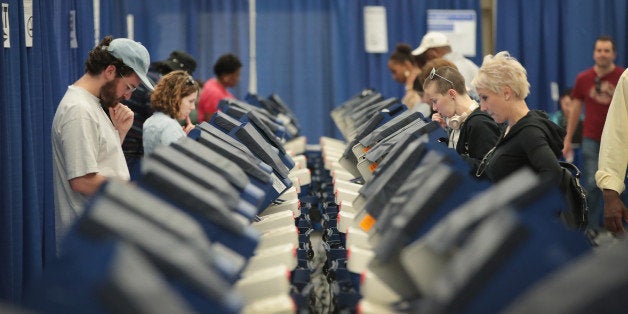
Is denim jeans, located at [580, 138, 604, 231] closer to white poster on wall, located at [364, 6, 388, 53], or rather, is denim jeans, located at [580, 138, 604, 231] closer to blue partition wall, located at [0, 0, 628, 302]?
blue partition wall, located at [0, 0, 628, 302]

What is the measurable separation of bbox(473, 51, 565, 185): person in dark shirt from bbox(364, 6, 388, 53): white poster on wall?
6.21 m

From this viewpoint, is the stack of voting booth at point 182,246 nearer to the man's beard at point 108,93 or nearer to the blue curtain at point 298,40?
the man's beard at point 108,93

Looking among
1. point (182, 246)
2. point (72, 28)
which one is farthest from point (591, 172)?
point (182, 246)

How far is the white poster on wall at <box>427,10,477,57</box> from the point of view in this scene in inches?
366

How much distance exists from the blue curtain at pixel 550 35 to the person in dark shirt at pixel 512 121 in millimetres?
6272

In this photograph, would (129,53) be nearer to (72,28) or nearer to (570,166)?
(570,166)

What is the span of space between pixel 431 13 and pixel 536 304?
8.16 m

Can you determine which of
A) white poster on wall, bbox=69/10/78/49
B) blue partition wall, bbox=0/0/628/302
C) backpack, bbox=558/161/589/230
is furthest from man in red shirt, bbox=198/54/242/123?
backpack, bbox=558/161/589/230

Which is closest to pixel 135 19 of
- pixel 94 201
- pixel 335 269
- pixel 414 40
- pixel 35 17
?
pixel 414 40

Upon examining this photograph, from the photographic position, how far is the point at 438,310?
149 centimetres

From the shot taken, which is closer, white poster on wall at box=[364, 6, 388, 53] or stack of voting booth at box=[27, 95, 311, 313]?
stack of voting booth at box=[27, 95, 311, 313]

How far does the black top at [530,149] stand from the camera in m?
2.90

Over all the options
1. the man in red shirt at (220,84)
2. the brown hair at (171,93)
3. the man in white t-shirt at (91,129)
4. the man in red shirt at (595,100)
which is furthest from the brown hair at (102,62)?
the man in red shirt at (220,84)

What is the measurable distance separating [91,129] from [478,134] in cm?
158
